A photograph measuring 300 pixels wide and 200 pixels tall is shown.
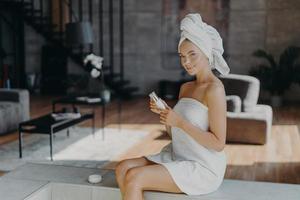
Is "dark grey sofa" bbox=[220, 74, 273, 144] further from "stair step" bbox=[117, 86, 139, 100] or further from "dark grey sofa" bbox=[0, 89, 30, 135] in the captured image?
"stair step" bbox=[117, 86, 139, 100]

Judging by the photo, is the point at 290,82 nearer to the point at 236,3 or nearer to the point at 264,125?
the point at 236,3

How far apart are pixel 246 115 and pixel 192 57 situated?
394cm

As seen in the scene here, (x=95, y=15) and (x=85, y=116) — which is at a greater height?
(x=95, y=15)

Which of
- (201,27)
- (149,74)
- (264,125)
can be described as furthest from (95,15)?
(201,27)

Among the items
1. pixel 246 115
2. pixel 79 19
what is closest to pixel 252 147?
pixel 246 115

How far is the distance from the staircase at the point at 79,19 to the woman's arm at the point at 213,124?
7.59 metres

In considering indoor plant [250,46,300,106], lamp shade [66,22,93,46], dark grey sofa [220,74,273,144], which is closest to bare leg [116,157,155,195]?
dark grey sofa [220,74,273,144]

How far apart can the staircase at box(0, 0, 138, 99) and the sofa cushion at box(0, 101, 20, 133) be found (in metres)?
3.34

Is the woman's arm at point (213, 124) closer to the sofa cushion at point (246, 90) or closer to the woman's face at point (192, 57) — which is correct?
the woman's face at point (192, 57)

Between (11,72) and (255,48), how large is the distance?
18.1 feet

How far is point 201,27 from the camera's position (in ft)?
7.47

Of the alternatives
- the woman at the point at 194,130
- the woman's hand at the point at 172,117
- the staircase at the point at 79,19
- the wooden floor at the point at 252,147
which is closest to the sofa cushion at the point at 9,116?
the wooden floor at the point at 252,147

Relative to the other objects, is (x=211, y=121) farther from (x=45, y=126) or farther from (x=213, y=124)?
(x=45, y=126)

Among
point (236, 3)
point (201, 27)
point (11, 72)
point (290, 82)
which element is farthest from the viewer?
point (11, 72)
